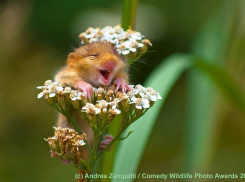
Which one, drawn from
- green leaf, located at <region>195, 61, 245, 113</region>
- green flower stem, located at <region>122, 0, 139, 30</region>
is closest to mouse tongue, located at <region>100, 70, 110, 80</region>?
green flower stem, located at <region>122, 0, 139, 30</region>

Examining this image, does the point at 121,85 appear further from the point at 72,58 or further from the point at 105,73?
the point at 72,58

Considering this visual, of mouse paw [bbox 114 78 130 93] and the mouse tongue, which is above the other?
the mouse tongue

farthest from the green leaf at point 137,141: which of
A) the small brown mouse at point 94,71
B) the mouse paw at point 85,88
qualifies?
the mouse paw at point 85,88

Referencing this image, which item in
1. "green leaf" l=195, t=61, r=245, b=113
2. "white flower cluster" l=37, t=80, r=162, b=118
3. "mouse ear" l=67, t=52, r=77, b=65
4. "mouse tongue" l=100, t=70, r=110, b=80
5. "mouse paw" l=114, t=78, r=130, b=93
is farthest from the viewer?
"green leaf" l=195, t=61, r=245, b=113

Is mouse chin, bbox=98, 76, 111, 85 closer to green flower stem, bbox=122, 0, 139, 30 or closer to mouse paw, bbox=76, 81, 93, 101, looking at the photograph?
mouse paw, bbox=76, 81, 93, 101

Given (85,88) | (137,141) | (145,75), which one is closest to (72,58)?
(85,88)

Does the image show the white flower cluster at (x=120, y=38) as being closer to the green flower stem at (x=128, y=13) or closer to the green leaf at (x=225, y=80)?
the green flower stem at (x=128, y=13)

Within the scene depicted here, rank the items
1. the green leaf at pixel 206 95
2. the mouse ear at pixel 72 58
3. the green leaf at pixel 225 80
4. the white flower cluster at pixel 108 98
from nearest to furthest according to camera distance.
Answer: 1. the white flower cluster at pixel 108 98
2. the mouse ear at pixel 72 58
3. the green leaf at pixel 225 80
4. the green leaf at pixel 206 95

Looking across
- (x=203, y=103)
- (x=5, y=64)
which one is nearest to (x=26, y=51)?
(x=5, y=64)
